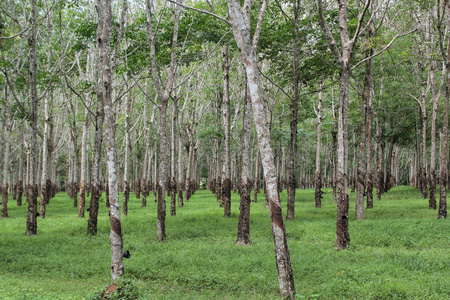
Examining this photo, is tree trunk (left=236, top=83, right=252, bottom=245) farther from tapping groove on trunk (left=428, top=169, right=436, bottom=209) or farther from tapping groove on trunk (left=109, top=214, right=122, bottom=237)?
tapping groove on trunk (left=428, top=169, right=436, bottom=209)

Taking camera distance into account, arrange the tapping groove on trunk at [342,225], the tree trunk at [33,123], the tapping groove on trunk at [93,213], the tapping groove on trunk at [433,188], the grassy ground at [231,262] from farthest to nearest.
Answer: the tapping groove on trunk at [433,188] → the tapping groove on trunk at [93,213] → the tree trunk at [33,123] → the tapping groove on trunk at [342,225] → the grassy ground at [231,262]

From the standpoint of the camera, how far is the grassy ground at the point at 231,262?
6582mm

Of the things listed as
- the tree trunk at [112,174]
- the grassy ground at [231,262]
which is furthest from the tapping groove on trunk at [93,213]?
the tree trunk at [112,174]

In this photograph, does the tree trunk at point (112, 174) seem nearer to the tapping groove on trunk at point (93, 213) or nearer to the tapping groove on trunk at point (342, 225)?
the tapping groove on trunk at point (342, 225)

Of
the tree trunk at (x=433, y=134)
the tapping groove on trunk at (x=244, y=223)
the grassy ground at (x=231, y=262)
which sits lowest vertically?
the grassy ground at (x=231, y=262)

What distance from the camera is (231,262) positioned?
839 centimetres

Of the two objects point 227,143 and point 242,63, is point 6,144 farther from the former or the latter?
point 242,63

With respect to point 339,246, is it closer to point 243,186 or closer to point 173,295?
point 243,186

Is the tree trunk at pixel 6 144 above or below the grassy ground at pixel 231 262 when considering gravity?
above

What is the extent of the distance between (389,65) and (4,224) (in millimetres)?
21474

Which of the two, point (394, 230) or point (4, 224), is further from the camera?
point (4, 224)

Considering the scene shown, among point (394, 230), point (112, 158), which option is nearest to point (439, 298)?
point (394, 230)

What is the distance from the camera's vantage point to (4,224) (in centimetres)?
1548

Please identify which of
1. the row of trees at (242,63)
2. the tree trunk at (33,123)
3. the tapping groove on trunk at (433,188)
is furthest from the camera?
the tapping groove on trunk at (433,188)
